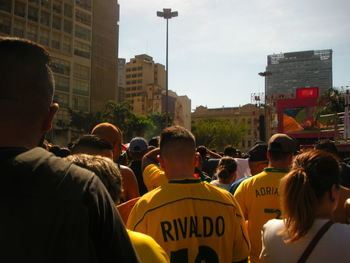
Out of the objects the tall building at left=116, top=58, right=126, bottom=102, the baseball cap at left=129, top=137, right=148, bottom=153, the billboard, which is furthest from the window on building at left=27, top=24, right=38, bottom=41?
the baseball cap at left=129, top=137, right=148, bottom=153

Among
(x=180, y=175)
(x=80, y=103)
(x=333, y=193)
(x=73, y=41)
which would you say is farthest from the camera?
(x=80, y=103)

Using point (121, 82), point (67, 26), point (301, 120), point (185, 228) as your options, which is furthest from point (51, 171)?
point (121, 82)

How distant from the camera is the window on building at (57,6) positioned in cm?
5432

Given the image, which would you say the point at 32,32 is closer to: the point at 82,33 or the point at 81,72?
the point at 82,33

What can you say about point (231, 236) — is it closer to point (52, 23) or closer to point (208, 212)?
point (208, 212)

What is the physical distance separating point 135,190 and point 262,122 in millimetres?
31983

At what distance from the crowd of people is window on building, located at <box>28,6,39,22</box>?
174 feet

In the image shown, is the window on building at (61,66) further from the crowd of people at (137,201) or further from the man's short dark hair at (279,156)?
the man's short dark hair at (279,156)

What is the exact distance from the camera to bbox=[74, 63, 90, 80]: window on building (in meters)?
56.5

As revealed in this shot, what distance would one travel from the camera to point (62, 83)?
175 ft

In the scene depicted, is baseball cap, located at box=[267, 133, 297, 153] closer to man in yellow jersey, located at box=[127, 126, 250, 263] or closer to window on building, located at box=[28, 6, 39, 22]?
man in yellow jersey, located at box=[127, 126, 250, 263]

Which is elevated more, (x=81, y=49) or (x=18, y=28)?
(x=18, y=28)

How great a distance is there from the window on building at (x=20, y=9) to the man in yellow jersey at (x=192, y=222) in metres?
53.8

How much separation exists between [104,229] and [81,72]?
59.2 meters
